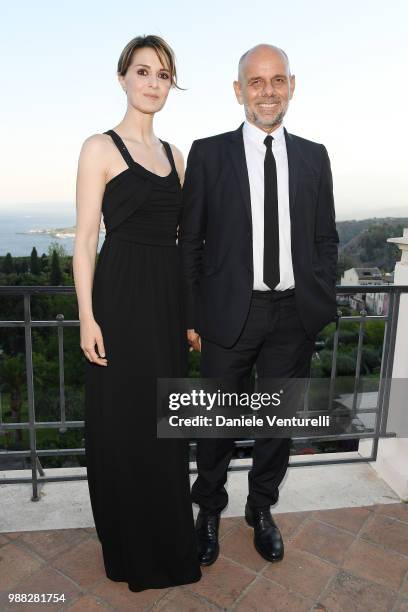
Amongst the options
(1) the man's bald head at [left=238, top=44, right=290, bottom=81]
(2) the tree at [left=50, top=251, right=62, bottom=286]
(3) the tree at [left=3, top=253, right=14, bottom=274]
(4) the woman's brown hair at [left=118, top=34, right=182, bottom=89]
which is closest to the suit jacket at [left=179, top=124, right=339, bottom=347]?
(1) the man's bald head at [left=238, top=44, right=290, bottom=81]

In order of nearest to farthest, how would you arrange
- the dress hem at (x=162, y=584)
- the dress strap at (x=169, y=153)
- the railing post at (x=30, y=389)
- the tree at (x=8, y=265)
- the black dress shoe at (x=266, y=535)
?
the dress strap at (x=169, y=153)
the dress hem at (x=162, y=584)
the black dress shoe at (x=266, y=535)
the railing post at (x=30, y=389)
the tree at (x=8, y=265)

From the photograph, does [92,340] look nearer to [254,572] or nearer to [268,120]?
[268,120]

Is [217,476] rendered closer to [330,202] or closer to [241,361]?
[241,361]

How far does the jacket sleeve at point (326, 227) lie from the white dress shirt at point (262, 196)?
0.72 ft

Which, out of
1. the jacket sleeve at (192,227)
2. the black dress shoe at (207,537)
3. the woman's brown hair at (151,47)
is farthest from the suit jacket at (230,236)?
the black dress shoe at (207,537)

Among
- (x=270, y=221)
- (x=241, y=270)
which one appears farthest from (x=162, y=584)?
(x=270, y=221)

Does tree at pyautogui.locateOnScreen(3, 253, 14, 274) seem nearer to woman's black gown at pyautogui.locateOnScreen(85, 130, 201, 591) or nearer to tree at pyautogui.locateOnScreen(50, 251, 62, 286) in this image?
tree at pyautogui.locateOnScreen(50, 251, 62, 286)

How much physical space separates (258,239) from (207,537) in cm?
156

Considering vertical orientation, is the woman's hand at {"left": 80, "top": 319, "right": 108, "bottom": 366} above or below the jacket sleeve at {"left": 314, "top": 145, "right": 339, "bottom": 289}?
below

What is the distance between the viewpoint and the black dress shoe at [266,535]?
2460 millimetres

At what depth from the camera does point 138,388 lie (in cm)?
210

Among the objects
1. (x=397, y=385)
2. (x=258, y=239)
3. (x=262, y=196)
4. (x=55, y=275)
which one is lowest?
(x=55, y=275)

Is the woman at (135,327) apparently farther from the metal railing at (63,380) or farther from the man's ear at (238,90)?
the metal railing at (63,380)

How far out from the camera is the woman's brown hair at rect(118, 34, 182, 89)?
6.26ft
